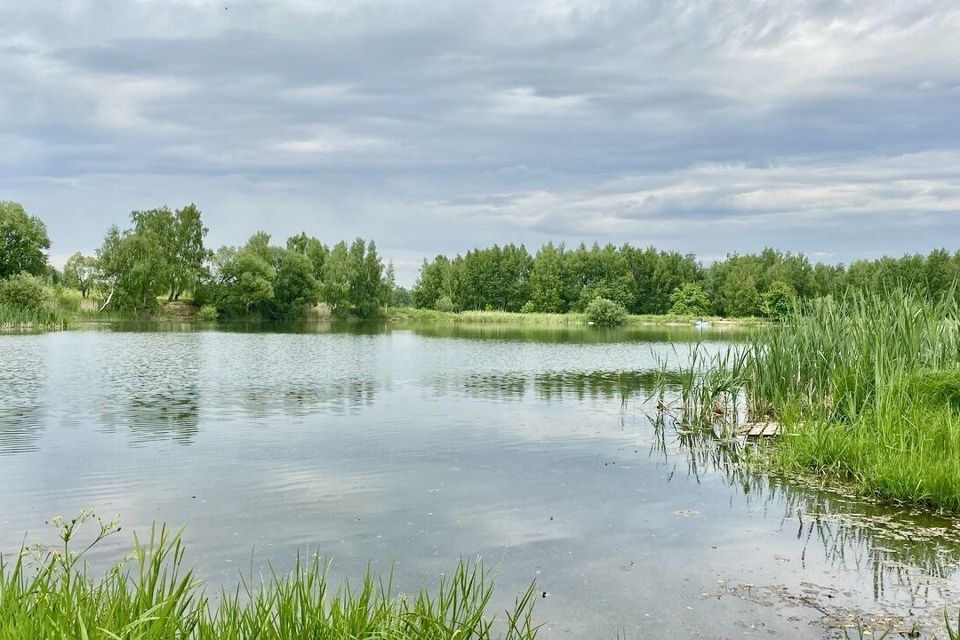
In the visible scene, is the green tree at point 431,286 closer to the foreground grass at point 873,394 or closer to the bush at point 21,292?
the bush at point 21,292

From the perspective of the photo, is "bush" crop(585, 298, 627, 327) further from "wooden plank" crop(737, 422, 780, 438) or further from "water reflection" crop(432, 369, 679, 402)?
"wooden plank" crop(737, 422, 780, 438)

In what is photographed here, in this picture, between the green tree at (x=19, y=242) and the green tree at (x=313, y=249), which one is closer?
the green tree at (x=19, y=242)

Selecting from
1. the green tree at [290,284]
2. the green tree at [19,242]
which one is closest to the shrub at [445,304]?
the green tree at [290,284]

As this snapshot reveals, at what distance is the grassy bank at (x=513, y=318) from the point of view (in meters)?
98.6

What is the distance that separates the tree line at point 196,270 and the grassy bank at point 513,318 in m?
4.67

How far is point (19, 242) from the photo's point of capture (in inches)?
2530

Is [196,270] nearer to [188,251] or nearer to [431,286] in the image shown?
[188,251]

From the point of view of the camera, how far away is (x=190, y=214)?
84.2m

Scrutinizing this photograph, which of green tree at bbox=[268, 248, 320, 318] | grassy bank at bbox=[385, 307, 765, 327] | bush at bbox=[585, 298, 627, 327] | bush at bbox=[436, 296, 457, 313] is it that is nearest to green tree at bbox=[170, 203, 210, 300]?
green tree at bbox=[268, 248, 320, 318]

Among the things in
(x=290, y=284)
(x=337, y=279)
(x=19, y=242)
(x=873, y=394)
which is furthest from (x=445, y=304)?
(x=873, y=394)

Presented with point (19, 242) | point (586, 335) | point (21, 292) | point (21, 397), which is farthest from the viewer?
point (19, 242)

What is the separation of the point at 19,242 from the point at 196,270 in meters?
20.3

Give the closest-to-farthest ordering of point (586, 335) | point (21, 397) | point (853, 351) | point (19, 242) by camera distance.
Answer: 1. point (853, 351)
2. point (21, 397)
3. point (586, 335)
4. point (19, 242)

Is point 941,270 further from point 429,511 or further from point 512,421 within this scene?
point 429,511
